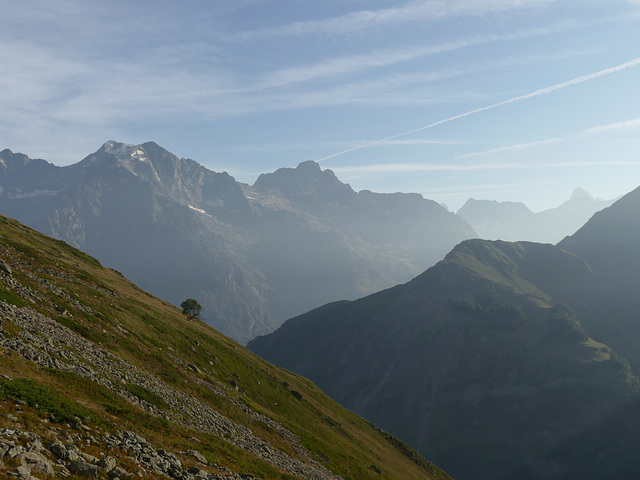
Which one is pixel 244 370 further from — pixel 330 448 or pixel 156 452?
pixel 156 452

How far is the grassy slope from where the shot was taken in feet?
105

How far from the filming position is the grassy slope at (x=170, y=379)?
1262 inches

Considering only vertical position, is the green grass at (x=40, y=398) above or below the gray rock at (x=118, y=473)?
above

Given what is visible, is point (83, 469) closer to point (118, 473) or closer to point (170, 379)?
point (118, 473)

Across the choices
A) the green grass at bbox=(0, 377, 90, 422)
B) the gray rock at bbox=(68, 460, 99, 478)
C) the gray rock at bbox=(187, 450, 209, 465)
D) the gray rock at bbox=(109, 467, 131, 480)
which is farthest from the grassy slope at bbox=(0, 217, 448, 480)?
the gray rock at bbox=(68, 460, 99, 478)

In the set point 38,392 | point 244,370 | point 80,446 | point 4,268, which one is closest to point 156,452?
point 80,446

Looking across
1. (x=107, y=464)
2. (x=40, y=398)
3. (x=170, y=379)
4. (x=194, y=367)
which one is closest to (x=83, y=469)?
(x=107, y=464)

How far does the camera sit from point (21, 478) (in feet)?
55.0

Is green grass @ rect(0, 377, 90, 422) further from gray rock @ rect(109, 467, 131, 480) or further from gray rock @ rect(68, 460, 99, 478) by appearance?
gray rock @ rect(68, 460, 99, 478)

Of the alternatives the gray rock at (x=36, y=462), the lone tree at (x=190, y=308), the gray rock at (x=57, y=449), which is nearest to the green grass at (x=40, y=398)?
the gray rock at (x=57, y=449)

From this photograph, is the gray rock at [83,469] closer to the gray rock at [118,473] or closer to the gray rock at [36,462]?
the gray rock at [118,473]

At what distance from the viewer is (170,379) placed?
166 feet

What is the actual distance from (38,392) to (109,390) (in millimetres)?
9842

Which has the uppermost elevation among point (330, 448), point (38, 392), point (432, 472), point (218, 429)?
point (38, 392)
